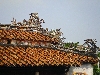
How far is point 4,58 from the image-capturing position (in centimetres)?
848

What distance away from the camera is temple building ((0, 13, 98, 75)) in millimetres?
8875

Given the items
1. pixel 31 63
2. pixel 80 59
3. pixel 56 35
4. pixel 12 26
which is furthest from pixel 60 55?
pixel 12 26

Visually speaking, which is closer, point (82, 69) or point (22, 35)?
point (82, 69)

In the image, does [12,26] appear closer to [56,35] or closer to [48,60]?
[56,35]

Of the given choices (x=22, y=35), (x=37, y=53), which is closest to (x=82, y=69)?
(x=37, y=53)

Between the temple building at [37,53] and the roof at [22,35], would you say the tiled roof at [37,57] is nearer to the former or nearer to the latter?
the temple building at [37,53]

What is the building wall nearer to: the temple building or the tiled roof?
the temple building

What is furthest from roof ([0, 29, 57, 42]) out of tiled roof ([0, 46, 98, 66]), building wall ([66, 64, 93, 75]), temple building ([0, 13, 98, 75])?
building wall ([66, 64, 93, 75])

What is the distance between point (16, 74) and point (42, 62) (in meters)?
1.61

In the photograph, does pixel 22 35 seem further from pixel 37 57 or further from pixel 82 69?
pixel 82 69

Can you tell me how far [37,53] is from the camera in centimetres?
990

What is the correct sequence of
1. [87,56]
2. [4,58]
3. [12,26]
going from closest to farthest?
[4,58], [87,56], [12,26]

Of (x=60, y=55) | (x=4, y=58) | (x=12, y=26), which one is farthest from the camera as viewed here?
(x=12, y=26)

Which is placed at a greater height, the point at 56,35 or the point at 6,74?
the point at 56,35
